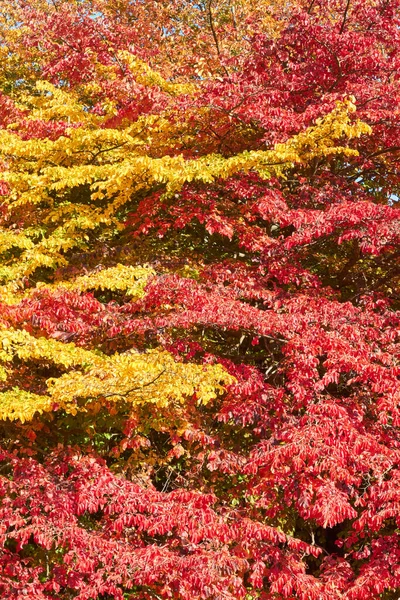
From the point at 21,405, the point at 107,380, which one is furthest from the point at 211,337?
the point at 21,405

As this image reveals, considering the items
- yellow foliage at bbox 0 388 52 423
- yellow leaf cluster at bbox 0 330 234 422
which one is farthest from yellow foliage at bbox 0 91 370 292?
yellow foliage at bbox 0 388 52 423

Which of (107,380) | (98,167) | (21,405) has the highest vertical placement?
(98,167)

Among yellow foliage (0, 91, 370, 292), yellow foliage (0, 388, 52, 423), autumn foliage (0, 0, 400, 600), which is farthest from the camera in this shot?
yellow foliage (0, 91, 370, 292)

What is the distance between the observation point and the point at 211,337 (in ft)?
30.2

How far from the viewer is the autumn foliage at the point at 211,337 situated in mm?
6375

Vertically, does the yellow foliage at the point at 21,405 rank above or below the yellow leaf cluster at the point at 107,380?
below

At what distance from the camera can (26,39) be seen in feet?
42.4

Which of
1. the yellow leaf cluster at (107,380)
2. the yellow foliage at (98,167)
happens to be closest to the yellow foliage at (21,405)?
the yellow leaf cluster at (107,380)

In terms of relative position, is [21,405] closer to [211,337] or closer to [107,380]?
[107,380]

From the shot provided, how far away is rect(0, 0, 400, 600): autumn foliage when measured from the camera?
251 inches

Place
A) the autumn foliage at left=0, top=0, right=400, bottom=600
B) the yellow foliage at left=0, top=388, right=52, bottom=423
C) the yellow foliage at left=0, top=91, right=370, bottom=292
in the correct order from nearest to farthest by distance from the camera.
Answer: the yellow foliage at left=0, top=388, right=52, bottom=423, the autumn foliage at left=0, top=0, right=400, bottom=600, the yellow foliage at left=0, top=91, right=370, bottom=292

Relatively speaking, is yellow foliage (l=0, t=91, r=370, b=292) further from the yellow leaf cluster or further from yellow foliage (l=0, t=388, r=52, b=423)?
yellow foliage (l=0, t=388, r=52, b=423)

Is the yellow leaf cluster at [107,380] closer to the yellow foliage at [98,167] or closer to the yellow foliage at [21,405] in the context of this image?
the yellow foliage at [21,405]

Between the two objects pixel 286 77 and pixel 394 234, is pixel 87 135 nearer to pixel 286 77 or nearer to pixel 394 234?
pixel 286 77
